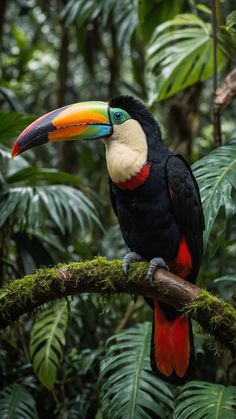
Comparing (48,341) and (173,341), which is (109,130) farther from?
(48,341)

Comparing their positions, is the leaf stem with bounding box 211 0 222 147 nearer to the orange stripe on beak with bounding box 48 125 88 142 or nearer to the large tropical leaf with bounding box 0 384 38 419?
the orange stripe on beak with bounding box 48 125 88 142

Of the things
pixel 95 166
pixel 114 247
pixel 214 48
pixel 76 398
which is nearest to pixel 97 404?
pixel 76 398

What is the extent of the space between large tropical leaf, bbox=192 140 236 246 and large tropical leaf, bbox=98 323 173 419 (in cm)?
71

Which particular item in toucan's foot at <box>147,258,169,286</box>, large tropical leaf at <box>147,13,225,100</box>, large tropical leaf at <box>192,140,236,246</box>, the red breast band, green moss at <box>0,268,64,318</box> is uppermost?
large tropical leaf at <box>147,13,225,100</box>

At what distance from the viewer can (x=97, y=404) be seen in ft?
10.6

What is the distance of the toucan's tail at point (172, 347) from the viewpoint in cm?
242

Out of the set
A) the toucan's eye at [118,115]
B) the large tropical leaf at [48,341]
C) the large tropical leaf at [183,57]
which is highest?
the large tropical leaf at [183,57]

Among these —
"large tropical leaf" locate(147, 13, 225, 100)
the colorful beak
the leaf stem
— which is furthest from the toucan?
"large tropical leaf" locate(147, 13, 225, 100)

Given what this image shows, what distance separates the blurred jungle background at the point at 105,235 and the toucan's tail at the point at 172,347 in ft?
0.35

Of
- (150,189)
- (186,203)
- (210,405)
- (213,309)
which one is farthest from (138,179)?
(210,405)

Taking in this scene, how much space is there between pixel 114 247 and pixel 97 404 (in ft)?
3.98

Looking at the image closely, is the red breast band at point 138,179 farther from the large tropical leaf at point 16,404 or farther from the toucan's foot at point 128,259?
the large tropical leaf at point 16,404

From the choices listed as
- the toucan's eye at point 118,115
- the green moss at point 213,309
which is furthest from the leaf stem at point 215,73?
the green moss at point 213,309

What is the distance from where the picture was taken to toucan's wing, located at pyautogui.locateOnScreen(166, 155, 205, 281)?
2.43 meters
